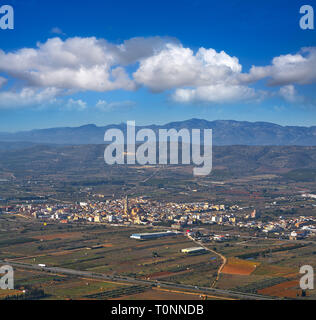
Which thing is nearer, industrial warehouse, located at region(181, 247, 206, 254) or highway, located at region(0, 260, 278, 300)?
highway, located at region(0, 260, 278, 300)

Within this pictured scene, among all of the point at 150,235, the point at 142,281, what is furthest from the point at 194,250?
the point at 142,281

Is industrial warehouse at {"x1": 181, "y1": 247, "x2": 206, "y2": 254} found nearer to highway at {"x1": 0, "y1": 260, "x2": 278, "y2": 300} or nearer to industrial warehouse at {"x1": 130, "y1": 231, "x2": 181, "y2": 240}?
industrial warehouse at {"x1": 130, "y1": 231, "x2": 181, "y2": 240}

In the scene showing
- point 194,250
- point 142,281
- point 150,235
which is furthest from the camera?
point 150,235

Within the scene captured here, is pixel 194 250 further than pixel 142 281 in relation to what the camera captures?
Yes

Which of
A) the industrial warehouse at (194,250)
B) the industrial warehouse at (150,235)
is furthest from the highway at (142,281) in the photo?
the industrial warehouse at (150,235)

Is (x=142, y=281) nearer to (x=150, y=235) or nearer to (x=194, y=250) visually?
(x=194, y=250)

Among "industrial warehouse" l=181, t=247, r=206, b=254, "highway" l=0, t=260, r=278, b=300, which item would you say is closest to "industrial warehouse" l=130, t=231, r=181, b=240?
"industrial warehouse" l=181, t=247, r=206, b=254

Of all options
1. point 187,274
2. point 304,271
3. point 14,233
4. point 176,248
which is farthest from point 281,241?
point 14,233

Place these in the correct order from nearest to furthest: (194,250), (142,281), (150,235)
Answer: (142,281) < (194,250) < (150,235)

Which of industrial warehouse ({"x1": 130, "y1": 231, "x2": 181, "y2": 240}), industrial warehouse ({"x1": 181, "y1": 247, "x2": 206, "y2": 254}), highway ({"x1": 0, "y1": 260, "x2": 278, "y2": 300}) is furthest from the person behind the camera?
industrial warehouse ({"x1": 130, "y1": 231, "x2": 181, "y2": 240})

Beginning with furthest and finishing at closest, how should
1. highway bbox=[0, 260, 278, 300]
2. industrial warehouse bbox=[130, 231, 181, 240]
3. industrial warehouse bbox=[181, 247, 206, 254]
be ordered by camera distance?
industrial warehouse bbox=[130, 231, 181, 240], industrial warehouse bbox=[181, 247, 206, 254], highway bbox=[0, 260, 278, 300]

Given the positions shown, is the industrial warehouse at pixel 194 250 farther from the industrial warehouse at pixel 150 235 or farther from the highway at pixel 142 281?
the highway at pixel 142 281
